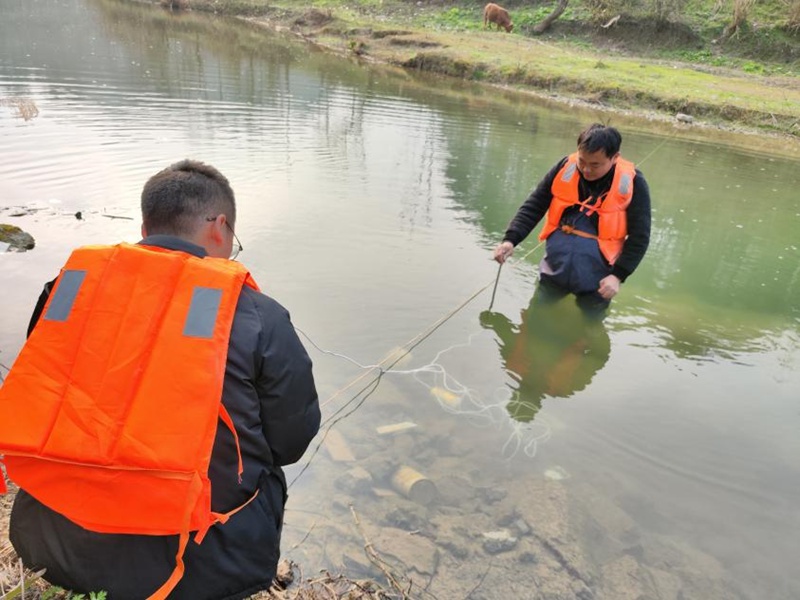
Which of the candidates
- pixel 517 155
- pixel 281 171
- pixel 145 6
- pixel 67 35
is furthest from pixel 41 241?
pixel 145 6

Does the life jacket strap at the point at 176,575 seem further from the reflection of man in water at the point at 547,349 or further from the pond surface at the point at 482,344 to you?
the reflection of man in water at the point at 547,349

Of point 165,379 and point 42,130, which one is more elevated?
point 165,379

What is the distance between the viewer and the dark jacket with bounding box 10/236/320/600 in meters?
1.79

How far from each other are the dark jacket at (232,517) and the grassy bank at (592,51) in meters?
20.7

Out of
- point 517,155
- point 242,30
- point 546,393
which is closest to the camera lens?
point 546,393

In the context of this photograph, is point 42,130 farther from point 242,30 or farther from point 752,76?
point 752,76

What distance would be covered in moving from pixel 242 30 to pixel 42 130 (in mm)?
24538

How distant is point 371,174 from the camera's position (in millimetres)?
10305

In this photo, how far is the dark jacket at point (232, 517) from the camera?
179 centimetres

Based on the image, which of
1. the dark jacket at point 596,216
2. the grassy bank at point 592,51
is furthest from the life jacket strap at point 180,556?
the grassy bank at point 592,51

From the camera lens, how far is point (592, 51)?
29922 mm

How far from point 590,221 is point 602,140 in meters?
0.86

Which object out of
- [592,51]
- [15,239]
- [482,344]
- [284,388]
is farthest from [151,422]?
[592,51]

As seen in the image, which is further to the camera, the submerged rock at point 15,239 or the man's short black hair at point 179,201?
the submerged rock at point 15,239
